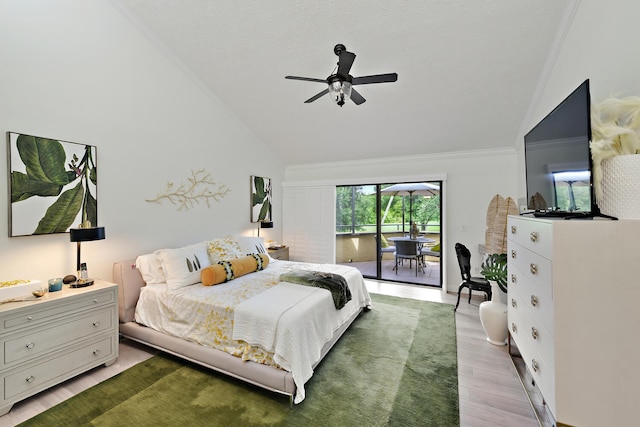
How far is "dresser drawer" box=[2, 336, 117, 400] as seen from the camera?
6.31 feet

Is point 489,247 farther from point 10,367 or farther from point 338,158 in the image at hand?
point 10,367

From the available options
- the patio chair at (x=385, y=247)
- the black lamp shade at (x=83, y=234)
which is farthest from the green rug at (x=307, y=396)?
the patio chair at (x=385, y=247)

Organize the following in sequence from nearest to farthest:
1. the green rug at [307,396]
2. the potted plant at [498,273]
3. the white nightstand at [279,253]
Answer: the green rug at [307,396], the potted plant at [498,273], the white nightstand at [279,253]

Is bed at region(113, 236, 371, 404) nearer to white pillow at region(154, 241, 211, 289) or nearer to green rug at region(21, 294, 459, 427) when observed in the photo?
white pillow at region(154, 241, 211, 289)

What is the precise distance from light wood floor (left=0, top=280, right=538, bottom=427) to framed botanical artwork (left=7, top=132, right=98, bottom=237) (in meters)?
1.33

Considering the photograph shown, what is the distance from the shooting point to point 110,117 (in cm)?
296

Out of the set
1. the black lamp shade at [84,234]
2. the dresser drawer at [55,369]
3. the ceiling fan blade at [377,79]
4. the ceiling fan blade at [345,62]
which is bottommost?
the dresser drawer at [55,369]

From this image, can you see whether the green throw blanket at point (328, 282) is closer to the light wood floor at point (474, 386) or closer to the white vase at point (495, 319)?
the light wood floor at point (474, 386)

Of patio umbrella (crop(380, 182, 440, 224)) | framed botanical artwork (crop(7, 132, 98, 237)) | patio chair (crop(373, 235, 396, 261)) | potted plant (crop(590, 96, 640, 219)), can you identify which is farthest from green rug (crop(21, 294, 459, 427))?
patio umbrella (crop(380, 182, 440, 224))

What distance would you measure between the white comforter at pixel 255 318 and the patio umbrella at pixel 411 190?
9.22 ft

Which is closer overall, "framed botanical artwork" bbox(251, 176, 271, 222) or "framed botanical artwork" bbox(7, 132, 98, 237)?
"framed botanical artwork" bbox(7, 132, 98, 237)

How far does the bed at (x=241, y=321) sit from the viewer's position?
6.70 feet

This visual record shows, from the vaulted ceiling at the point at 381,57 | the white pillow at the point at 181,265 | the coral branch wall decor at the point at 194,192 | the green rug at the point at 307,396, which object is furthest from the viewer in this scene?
the coral branch wall decor at the point at 194,192

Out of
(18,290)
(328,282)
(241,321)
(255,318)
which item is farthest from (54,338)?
(328,282)
